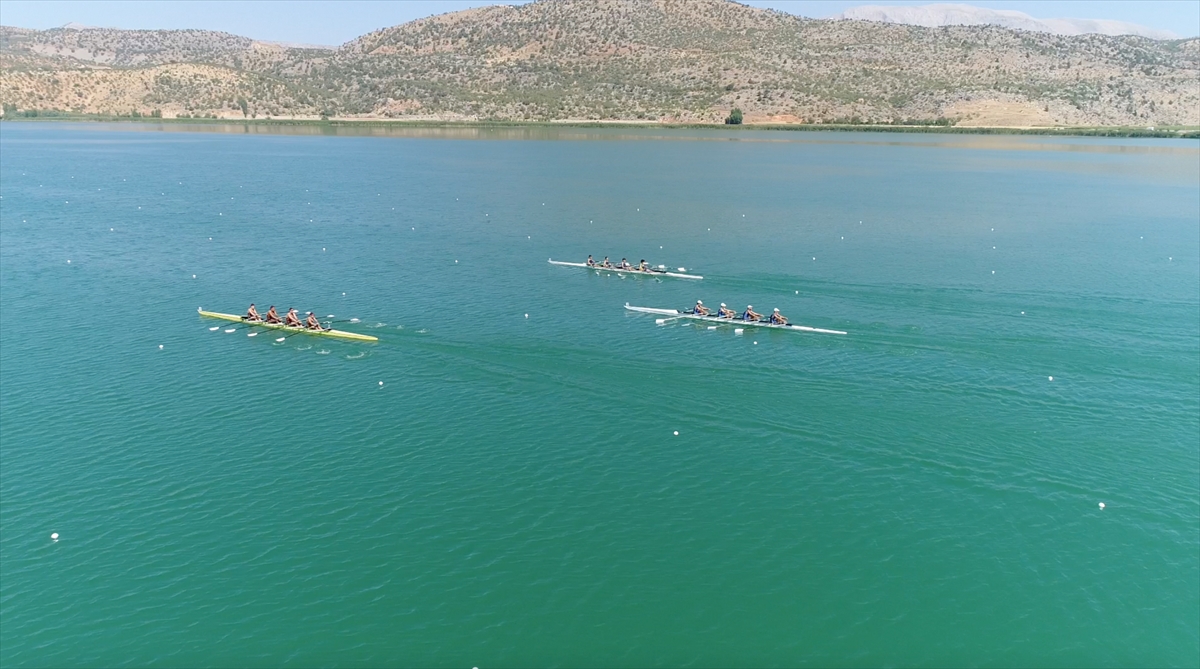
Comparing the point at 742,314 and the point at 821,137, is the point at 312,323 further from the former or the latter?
the point at 821,137

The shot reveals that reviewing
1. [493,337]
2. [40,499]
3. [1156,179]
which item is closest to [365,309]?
[493,337]

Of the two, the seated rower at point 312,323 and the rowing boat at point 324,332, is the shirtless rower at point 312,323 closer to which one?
the seated rower at point 312,323

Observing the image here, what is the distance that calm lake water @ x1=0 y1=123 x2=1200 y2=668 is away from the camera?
2367 centimetres

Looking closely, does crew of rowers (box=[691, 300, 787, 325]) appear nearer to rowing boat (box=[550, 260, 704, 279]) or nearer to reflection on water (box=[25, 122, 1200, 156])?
rowing boat (box=[550, 260, 704, 279])

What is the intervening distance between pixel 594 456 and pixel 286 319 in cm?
2346

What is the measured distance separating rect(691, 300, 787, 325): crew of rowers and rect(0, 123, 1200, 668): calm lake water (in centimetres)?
152

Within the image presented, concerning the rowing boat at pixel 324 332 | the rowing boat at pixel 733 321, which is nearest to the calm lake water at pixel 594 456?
the rowing boat at pixel 324 332

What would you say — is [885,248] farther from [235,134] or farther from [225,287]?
[235,134]

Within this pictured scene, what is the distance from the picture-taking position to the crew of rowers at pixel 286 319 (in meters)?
46.2

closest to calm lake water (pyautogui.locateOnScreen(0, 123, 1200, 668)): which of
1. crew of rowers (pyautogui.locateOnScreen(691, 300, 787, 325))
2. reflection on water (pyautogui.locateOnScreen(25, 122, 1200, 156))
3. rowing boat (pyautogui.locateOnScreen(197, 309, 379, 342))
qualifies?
rowing boat (pyautogui.locateOnScreen(197, 309, 379, 342))

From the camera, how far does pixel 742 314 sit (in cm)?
4906

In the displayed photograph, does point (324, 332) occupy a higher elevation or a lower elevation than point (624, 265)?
lower

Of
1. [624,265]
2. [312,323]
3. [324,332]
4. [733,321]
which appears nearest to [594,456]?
[733,321]

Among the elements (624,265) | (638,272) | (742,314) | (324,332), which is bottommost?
(324,332)
